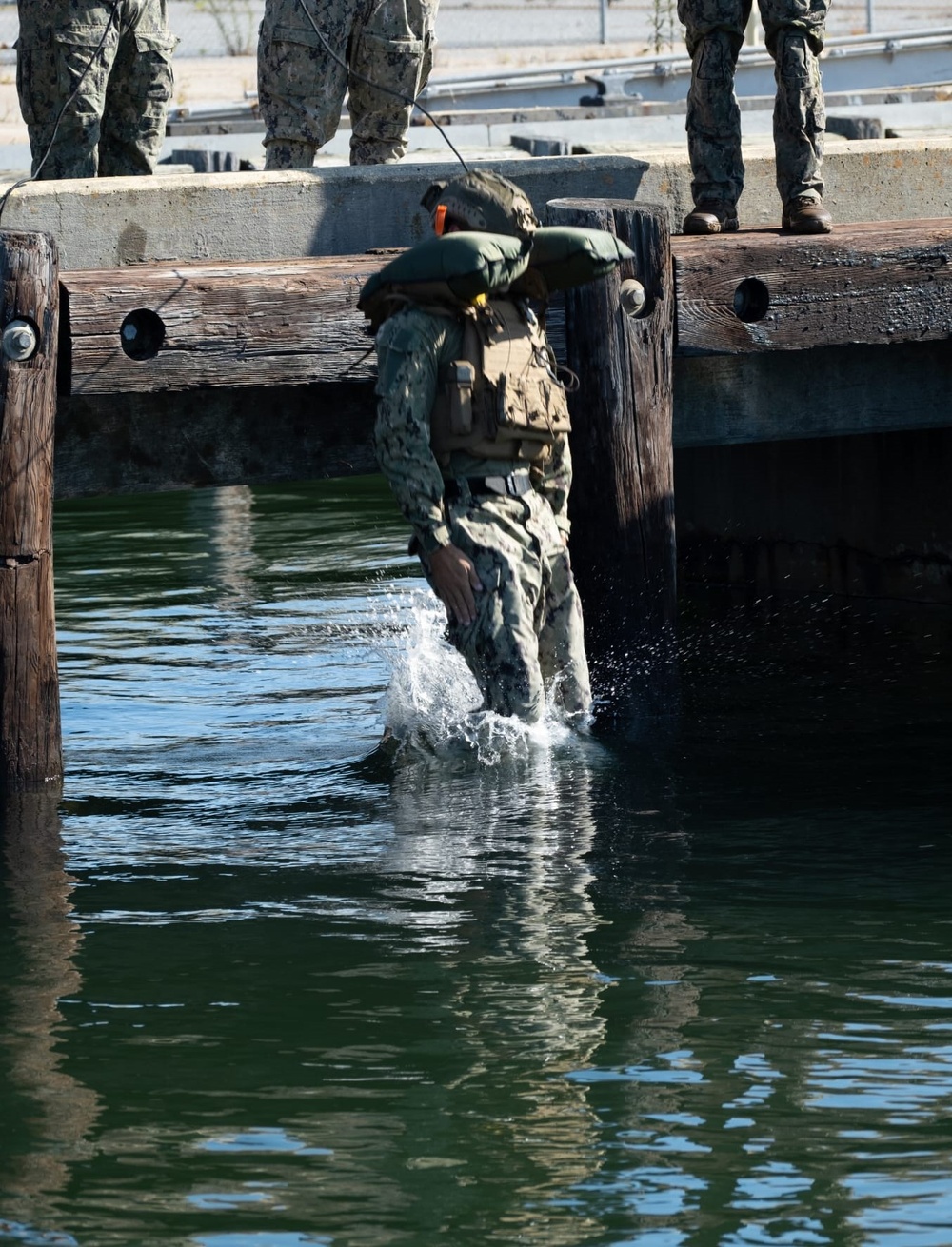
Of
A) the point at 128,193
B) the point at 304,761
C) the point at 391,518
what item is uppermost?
the point at 128,193

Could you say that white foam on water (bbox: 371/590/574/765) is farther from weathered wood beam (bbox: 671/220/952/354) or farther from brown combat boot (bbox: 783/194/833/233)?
brown combat boot (bbox: 783/194/833/233)

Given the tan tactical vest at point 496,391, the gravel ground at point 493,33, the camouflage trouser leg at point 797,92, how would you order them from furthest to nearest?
the gravel ground at point 493,33, the camouflage trouser leg at point 797,92, the tan tactical vest at point 496,391

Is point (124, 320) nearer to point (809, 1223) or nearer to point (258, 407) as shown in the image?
point (258, 407)

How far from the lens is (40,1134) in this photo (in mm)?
4449

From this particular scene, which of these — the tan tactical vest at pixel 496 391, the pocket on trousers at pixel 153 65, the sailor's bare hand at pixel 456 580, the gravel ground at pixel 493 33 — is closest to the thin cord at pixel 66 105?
the pocket on trousers at pixel 153 65

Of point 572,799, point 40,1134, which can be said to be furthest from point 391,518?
point 40,1134

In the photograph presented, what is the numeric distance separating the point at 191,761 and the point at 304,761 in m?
0.43

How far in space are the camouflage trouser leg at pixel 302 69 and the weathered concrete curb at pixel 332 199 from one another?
0.61 metres

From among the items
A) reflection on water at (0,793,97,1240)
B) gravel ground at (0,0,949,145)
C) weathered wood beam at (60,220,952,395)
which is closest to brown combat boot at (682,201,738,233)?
weathered wood beam at (60,220,952,395)

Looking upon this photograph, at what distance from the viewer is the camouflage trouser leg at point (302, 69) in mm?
9039

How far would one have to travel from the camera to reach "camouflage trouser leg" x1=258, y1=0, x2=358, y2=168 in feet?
29.7

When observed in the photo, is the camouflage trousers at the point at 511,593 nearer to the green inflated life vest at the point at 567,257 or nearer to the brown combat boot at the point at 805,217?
the green inflated life vest at the point at 567,257

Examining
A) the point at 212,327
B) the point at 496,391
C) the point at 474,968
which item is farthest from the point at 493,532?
the point at 474,968

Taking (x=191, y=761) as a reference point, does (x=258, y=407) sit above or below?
above
